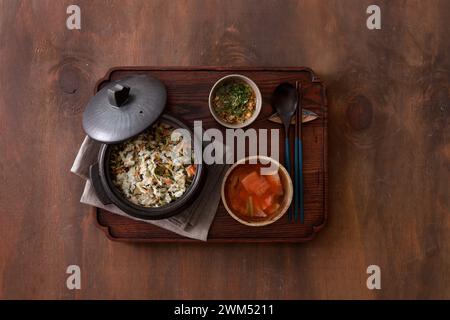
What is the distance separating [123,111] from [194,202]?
51 cm

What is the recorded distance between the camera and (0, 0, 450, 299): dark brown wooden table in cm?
192

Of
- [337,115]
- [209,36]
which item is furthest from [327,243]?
[209,36]

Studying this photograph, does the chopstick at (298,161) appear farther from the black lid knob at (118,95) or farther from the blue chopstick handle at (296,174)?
the black lid knob at (118,95)

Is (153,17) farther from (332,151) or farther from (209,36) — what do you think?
(332,151)

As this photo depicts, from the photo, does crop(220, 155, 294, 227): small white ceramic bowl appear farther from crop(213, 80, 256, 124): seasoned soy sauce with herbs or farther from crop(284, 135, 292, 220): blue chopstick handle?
crop(213, 80, 256, 124): seasoned soy sauce with herbs

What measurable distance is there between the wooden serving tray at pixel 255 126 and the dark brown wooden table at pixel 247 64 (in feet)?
0.32

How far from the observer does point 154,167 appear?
5.65ft

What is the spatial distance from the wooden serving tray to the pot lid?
218mm

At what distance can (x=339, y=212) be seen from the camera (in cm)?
191

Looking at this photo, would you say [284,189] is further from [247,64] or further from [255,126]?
[247,64]

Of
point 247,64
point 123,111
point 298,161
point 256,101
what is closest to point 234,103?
point 256,101

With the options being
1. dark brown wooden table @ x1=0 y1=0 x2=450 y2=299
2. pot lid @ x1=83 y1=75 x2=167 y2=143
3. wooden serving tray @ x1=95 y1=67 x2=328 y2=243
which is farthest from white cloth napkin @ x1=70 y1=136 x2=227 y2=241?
pot lid @ x1=83 y1=75 x2=167 y2=143

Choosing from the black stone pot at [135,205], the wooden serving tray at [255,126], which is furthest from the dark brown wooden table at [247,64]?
the black stone pot at [135,205]

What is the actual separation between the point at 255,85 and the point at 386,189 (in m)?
0.79
